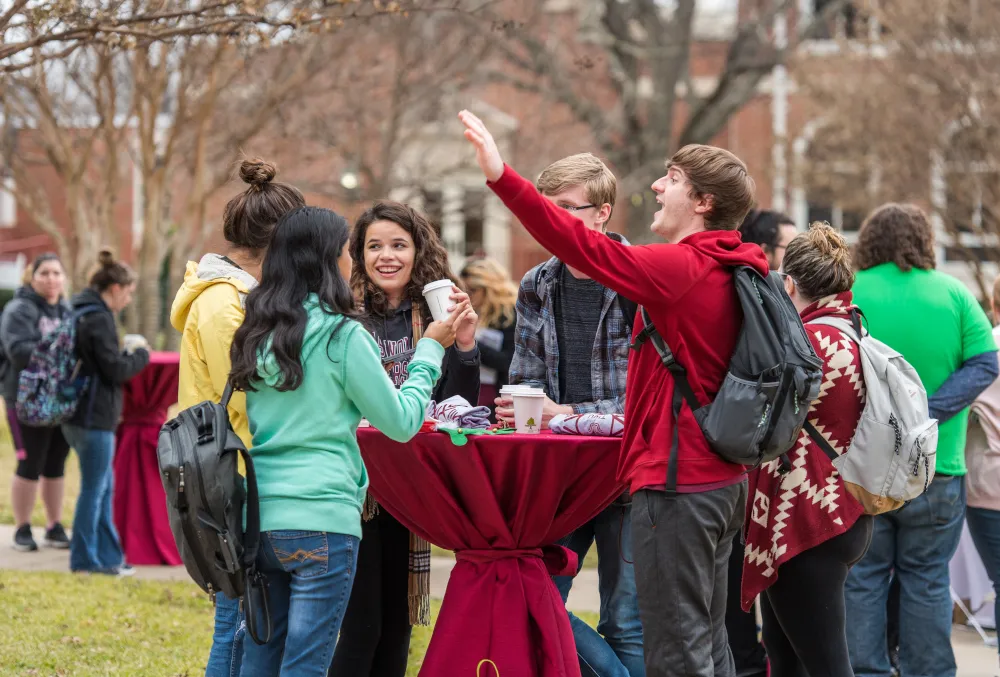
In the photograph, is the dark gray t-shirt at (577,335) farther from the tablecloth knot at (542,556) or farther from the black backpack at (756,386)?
the black backpack at (756,386)

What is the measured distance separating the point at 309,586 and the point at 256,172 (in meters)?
1.44

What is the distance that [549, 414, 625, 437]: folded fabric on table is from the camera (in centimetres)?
403

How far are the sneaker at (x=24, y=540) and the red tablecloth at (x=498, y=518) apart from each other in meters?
5.51

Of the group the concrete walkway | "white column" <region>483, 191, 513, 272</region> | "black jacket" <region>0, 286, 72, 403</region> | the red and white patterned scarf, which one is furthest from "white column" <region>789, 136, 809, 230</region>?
the red and white patterned scarf

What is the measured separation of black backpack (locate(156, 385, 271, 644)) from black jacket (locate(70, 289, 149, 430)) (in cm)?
432

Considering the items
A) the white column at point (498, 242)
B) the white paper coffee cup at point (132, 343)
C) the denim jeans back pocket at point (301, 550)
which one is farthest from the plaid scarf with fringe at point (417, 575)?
the white column at point (498, 242)

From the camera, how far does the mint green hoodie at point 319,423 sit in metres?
3.46

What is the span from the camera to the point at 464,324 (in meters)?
4.35

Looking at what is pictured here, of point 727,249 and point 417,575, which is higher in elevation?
point 727,249

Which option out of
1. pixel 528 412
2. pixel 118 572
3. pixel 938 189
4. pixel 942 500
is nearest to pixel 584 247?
pixel 528 412

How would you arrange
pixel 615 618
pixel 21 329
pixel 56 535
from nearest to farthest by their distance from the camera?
pixel 615 618, pixel 21 329, pixel 56 535

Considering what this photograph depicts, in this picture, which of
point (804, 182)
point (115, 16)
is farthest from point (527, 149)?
point (115, 16)

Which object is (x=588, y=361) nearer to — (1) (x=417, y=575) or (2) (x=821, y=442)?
(2) (x=821, y=442)

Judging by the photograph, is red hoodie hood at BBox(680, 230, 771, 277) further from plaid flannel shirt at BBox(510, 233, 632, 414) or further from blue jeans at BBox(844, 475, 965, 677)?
blue jeans at BBox(844, 475, 965, 677)
